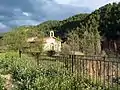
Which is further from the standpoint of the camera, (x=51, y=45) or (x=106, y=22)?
(x=51, y=45)

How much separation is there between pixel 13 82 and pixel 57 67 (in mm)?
1356

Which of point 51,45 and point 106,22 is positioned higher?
point 106,22

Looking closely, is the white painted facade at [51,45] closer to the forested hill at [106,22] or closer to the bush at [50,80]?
the forested hill at [106,22]

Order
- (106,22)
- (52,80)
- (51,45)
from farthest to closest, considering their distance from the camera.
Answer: (51,45), (106,22), (52,80)

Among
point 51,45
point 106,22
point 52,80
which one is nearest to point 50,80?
point 52,80

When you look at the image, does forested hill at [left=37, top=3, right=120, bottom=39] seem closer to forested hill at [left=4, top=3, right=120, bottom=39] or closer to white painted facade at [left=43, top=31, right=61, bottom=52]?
forested hill at [left=4, top=3, right=120, bottom=39]

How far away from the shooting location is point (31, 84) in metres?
8.03

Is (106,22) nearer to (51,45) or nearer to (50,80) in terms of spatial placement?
(51,45)

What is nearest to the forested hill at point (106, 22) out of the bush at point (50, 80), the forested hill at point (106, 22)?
the forested hill at point (106, 22)

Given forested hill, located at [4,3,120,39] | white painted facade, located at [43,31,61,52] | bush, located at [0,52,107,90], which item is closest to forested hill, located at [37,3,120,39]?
forested hill, located at [4,3,120,39]

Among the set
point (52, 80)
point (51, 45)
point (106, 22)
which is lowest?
point (52, 80)

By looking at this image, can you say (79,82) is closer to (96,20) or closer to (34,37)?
(34,37)

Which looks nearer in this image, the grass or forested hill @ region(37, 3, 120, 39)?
the grass

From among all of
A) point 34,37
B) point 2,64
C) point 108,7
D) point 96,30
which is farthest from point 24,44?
point 2,64
